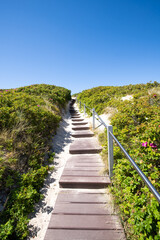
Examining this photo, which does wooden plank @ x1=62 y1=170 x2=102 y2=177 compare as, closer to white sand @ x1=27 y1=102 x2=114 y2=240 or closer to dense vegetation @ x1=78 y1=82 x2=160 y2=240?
white sand @ x1=27 y1=102 x2=114 y2=240

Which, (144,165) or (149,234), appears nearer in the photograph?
(149,234)

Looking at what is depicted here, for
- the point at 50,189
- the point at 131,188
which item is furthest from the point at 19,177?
the point at 131,188

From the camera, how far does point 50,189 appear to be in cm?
298

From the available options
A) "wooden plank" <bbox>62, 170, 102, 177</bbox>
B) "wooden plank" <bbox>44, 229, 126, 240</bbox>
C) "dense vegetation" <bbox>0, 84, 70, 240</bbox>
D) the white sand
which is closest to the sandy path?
the white sand

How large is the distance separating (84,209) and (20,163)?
6.91 ft

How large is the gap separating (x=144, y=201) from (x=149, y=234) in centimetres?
38

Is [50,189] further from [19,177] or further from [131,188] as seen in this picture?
[131,188]

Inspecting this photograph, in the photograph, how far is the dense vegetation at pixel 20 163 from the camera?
216 centimetres

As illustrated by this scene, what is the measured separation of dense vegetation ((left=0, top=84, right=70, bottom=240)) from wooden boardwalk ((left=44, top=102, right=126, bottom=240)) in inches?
23.6

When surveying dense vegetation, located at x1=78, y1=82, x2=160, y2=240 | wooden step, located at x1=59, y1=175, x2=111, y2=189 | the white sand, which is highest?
dense vegetation, located at x1=78, y1=82, x2=160, y2=240

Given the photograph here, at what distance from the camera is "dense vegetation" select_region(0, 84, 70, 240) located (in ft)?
7.10

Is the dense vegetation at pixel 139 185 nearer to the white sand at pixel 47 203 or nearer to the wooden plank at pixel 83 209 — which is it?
the wooden plank at pixel 83 209

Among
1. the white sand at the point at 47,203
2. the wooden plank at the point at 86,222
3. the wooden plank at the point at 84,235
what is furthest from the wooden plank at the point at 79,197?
the wooden plank at the point at 84,235

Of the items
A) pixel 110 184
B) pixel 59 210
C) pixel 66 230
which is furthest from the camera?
pixel 110 184
